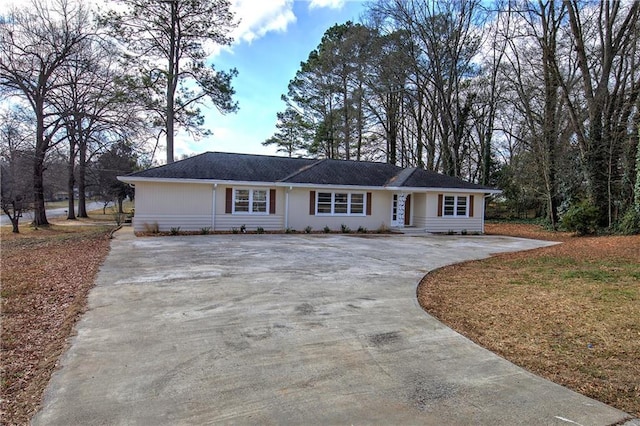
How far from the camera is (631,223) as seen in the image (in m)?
15.7

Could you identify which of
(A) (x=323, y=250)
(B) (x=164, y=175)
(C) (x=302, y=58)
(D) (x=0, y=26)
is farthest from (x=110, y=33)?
(A) (x=323, y=250)

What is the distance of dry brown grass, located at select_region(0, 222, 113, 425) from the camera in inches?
116

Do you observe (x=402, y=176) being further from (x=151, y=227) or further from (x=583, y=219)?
(x=151, y=227)

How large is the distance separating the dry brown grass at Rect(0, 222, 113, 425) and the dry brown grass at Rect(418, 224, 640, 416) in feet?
14.0

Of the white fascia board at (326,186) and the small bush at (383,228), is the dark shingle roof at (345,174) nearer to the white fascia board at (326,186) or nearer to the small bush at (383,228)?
the white fascia board at (326,186)

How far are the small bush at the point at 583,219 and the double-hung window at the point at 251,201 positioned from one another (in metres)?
14.0

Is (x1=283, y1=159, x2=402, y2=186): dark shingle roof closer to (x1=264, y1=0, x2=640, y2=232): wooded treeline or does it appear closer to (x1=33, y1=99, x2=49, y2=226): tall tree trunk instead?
(x1=264, y1=0, x2=640, y2=232): wooded treeline

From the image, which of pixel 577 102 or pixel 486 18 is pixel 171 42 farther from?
pixel 577 102

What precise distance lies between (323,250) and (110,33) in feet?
59.4

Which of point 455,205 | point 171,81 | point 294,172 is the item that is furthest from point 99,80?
point 455,205

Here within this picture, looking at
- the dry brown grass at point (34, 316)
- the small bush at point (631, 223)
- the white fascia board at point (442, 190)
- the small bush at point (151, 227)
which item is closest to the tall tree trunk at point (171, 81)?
the small bush at point (151, 227)

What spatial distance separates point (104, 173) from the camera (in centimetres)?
3322

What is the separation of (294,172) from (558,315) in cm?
1499

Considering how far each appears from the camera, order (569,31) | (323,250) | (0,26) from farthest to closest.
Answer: (569,31), (0,26), (323,250)
